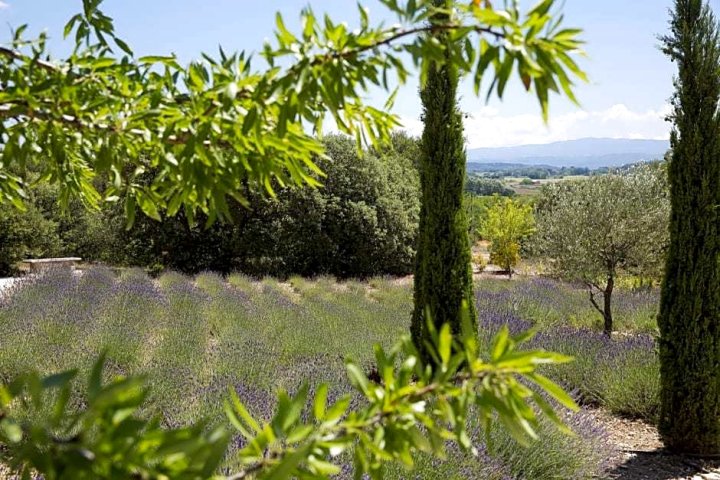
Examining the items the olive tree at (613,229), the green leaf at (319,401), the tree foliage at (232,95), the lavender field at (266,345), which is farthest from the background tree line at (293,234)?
the green leaf at (319,401)

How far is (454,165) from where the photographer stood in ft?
20.5

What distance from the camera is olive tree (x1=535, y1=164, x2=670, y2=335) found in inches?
369

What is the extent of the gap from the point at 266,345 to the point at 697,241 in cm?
426

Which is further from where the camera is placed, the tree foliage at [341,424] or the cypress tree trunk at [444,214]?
the cypress tree trunk at [444,214]

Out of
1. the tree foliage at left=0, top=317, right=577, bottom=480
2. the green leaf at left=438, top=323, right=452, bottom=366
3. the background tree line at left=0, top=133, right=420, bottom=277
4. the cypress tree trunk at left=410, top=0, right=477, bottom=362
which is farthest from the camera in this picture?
the background tree line at left=0, top=133, right=420, bottom=277

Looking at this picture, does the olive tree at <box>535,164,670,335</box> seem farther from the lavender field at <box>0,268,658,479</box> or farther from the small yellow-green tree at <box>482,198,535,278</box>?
the small yellow-green tree at <box>482,198,535,278</box>

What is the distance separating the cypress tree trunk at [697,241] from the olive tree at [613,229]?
3771 millimetres

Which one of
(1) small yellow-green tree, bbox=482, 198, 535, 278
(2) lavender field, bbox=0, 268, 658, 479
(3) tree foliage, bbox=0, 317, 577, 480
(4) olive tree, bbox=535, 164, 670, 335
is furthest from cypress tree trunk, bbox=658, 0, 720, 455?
(1) small yellow-green tree, bbox=482, 198, 535, 278

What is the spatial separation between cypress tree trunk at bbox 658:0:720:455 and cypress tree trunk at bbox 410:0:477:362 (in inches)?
76.2

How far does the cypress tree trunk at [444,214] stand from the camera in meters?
6.20

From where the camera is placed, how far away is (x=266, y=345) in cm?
657

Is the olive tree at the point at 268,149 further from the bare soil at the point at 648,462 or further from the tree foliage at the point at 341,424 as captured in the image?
the bare soil at the point at 648,462

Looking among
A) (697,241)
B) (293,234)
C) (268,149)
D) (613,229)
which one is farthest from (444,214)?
(293,234)

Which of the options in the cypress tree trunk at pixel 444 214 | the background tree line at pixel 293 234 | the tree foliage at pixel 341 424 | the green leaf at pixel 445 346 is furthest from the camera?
the background tree line at pixel 293 234
